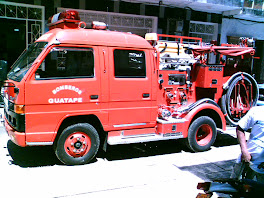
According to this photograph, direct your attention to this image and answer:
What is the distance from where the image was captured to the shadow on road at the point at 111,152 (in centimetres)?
566

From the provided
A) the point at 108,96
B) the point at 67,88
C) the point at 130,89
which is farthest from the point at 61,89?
the point at 130,89

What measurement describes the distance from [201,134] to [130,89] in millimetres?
2323

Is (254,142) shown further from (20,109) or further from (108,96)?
(20,109)

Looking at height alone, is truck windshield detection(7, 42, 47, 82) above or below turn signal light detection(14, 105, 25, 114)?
above

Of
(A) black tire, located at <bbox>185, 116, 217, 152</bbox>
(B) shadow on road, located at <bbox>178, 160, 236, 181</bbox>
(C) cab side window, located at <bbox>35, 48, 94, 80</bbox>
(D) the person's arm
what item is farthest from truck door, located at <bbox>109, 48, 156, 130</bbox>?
(D) the person's arm

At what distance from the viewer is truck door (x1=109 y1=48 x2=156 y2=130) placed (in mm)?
5641

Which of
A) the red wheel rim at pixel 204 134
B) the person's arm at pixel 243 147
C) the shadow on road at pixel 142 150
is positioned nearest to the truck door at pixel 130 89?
the shadow on road at pixel 142 150

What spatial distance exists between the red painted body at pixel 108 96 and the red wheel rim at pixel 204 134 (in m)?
0.33

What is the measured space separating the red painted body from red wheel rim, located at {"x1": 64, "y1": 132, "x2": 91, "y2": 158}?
0.91 ft

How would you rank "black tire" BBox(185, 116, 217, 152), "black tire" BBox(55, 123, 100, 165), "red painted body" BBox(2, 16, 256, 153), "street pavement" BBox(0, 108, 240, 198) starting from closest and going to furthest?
"street pavement" BBox(0, 108, 240, 198), "red painted body" BBox(2, 16, 256, 153), "black tire" BBox(55, 123, 100, 165), "black tire" BBox(185, 116, 217, 152)

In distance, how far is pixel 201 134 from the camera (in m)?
6.92

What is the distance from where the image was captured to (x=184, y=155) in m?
6.46

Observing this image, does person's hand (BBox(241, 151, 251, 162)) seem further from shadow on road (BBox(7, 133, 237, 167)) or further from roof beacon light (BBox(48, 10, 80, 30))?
roof beacon light (BBox(48, 10, 80, 30))

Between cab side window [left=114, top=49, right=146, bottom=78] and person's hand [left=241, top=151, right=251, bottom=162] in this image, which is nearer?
person's hand [left=241, top=151, right=251, bottom=162]
